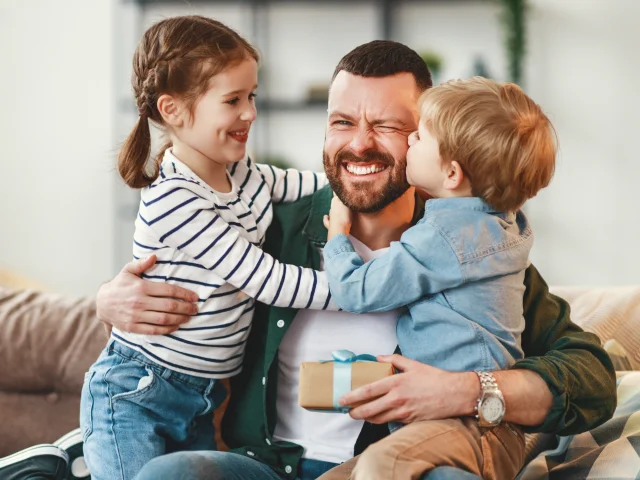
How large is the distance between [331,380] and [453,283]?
11.2 inches

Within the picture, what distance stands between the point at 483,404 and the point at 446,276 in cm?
24

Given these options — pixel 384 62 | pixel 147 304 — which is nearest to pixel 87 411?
pixel 147 304

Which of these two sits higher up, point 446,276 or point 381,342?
point 446,276

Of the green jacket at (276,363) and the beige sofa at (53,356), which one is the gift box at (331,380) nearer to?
the green jacket at (276,363)

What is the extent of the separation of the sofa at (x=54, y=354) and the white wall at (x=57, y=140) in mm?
3701

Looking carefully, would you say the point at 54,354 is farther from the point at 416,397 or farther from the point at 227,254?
the point at 416,397

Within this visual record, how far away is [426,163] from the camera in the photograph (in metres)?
1.62

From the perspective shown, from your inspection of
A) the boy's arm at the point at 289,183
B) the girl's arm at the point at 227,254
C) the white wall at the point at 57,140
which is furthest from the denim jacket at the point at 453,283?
the white wall at the point at 57,140

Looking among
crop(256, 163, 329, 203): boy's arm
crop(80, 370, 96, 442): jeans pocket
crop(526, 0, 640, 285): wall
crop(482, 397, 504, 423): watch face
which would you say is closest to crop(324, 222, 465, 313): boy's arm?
crop(482, 397, 504, 423): watch face

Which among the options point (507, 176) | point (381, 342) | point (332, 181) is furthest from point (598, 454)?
point (332, 181)

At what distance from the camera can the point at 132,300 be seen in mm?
1767

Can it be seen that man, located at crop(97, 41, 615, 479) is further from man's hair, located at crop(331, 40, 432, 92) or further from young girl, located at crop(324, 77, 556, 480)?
young girl, located at crop(324, 77, 556, 480)

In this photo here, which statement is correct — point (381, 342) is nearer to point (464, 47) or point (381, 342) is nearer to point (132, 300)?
point (132, 300)

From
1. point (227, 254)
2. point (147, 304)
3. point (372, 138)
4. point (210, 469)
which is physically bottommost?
point (210, 469)
